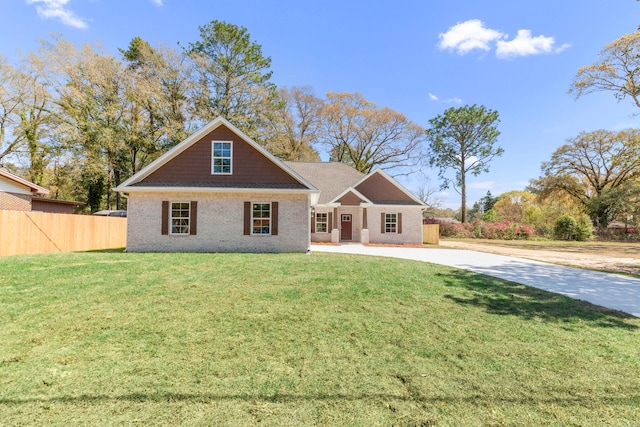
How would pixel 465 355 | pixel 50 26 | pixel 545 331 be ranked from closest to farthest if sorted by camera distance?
1. pixel 465 355
2. pixel 545 331
3. pixel 50 26

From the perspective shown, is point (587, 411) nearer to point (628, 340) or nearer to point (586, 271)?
point (628, 340)

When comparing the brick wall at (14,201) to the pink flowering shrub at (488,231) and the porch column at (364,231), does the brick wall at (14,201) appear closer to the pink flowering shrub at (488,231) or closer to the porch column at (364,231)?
the porch column at (364,231)

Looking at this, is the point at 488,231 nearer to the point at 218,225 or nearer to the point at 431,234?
the point at 431,234

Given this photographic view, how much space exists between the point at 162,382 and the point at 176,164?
12.1m

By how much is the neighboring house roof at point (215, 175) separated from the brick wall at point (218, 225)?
0.44 m

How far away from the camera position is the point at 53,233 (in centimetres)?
1250

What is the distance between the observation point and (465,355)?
354 centimetres

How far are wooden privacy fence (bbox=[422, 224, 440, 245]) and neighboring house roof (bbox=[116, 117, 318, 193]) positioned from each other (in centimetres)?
1247

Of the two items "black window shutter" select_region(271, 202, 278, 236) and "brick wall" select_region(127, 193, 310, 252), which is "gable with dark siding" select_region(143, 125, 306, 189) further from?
"black window shutter" select_region(271, 202, 278, 236)

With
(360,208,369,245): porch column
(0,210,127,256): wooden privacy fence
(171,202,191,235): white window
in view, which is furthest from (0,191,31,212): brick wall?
(360,208,369,245): porch column

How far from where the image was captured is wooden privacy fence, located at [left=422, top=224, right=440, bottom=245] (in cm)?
2188

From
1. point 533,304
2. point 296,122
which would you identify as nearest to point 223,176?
point 533,304

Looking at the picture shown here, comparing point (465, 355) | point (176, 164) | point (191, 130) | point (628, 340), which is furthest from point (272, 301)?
point (191, 130)

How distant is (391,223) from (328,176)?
6.03m
